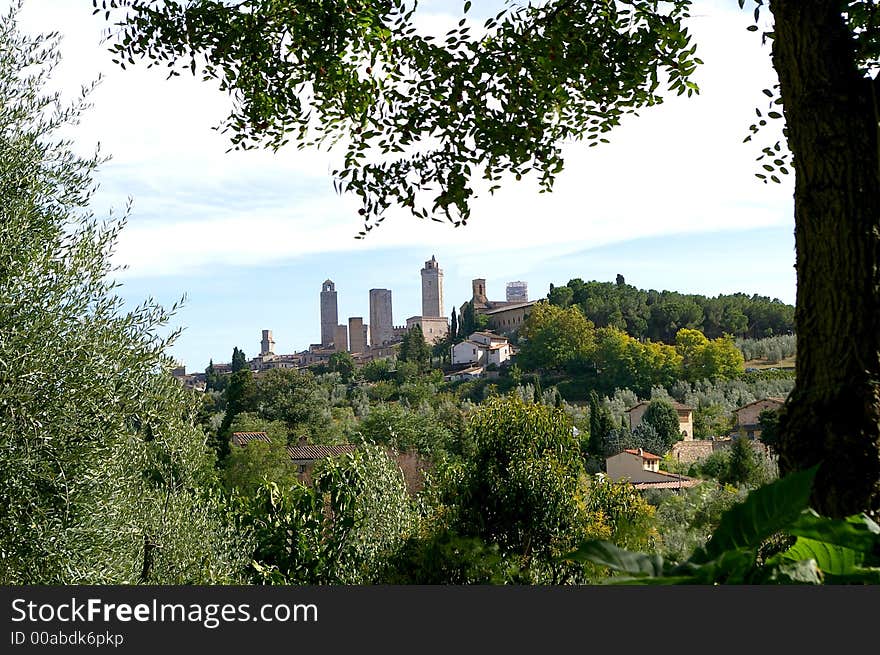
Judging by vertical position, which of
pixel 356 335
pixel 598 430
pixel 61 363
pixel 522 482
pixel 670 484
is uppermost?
pixel 356 335

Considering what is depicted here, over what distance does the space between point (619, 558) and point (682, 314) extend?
70.9 m

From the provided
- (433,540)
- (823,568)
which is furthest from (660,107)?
(433,540)

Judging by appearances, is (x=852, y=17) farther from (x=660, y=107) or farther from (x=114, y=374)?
(x=114, y=374)

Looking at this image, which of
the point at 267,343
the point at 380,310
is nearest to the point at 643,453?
the point at 267,343

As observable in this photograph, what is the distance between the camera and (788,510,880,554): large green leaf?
0.86m

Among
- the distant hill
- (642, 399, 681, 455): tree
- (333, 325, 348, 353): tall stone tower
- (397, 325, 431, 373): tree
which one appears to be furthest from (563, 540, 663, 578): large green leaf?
(333, 325, 348, 353): tall stone tower

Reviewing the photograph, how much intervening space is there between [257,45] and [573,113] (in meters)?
1.74

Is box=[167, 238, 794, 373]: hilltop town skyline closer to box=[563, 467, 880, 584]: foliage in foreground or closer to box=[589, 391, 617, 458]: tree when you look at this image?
box=[589, 391, 617, 458]: tree

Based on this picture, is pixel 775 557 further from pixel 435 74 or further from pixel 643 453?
pixel 643 453

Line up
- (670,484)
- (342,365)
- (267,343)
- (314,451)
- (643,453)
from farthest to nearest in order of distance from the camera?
1. (267,343)
2. (342,365)
3. (643,453)
4. (314,451)
5. (670,484)

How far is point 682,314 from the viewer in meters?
68.8

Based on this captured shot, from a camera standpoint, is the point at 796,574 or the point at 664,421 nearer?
the point at 796,574

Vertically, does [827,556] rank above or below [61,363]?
below

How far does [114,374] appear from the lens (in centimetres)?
461
